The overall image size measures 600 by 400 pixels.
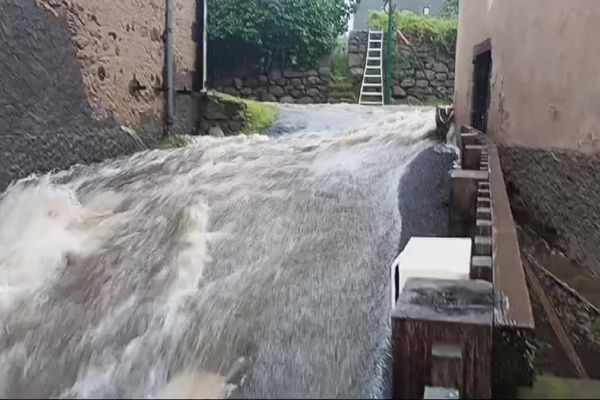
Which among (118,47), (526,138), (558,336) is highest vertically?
(118,47)

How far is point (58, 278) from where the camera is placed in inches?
121

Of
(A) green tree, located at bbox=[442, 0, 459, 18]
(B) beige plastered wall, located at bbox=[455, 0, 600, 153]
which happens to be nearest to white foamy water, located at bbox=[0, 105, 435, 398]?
(B) beige plastered wall, located at bbox=[455, 0, 600, 153]

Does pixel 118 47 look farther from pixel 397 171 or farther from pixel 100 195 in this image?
pixel 397 171

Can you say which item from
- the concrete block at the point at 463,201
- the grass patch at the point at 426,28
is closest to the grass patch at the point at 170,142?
the concrete block at the point at 463,201

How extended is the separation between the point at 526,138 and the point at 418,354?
12.5 ft

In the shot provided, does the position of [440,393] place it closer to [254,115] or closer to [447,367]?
[447,367]

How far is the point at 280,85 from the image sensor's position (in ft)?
49.2

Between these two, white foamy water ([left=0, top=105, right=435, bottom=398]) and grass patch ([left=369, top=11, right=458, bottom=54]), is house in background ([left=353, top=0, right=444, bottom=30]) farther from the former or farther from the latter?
white foamy water ([left=0, top=105, right=435, bottom=398])

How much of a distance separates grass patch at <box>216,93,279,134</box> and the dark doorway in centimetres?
279

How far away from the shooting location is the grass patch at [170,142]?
686cm

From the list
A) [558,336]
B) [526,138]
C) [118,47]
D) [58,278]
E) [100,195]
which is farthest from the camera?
[118,47]

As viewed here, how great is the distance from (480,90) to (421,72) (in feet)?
26.6

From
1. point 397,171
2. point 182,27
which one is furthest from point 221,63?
point 397,171

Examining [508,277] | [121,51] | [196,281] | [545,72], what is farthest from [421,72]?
[508,277]
